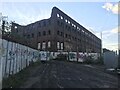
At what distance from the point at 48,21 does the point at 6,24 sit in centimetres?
4607

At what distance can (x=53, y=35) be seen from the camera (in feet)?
234

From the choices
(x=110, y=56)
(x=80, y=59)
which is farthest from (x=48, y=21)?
(x=110, y=56)

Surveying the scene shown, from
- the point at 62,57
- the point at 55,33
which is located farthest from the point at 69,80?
the point at 55,33

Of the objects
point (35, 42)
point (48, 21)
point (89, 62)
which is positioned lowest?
point (89, 62)

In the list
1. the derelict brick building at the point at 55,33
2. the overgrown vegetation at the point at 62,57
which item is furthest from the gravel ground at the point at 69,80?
the derelict brick building at the point at 55,33

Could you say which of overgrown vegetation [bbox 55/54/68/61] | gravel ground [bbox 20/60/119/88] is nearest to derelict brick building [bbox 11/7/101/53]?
overgrown vegetation [bbox 55/54/68/61]

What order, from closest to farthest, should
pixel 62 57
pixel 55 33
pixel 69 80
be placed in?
pixel 69 80 → pixel 62 57 → pixel 55 33

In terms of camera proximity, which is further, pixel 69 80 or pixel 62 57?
pixel 62 57

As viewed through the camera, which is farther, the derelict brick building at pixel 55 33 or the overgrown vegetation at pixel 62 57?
the derelict brick building at pixel 55 33

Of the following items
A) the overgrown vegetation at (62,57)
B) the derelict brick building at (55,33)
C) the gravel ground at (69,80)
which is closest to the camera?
the gravel ground at (69,80)

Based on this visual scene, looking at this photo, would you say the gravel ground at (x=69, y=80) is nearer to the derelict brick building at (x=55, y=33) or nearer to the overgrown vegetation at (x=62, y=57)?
the overgrown vegetation at (x=62, y=57)

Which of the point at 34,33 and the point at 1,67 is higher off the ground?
the point at 34,33

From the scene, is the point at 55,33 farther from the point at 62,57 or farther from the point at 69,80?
the point at 69,80

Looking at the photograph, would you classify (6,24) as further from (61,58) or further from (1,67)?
(61,58)
